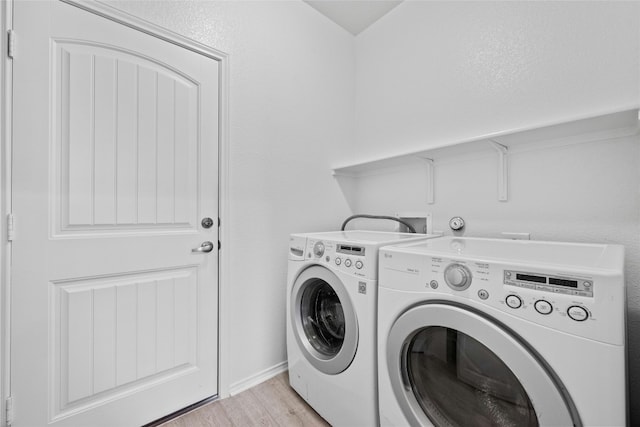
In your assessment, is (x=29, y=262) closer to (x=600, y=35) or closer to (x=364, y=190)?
(x=364, y=190)

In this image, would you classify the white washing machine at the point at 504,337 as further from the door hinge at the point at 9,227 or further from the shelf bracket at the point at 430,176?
the door hinge at the point at 9,227

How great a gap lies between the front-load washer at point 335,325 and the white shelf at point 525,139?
669mm

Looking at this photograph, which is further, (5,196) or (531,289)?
(5,196)

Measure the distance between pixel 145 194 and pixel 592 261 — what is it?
1.80 metres

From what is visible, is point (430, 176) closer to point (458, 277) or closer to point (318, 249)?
point (318, 249)

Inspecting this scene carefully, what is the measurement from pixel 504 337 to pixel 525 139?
1099mm

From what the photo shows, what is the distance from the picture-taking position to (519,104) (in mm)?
1430

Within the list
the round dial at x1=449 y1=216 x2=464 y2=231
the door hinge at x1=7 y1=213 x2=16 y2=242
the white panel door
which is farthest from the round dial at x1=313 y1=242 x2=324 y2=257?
the door hinge at x1=7 y1=213 x2=16 y2=242

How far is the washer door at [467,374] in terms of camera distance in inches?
27.3

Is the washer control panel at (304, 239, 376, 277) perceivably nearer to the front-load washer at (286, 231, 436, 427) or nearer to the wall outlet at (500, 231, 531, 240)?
the front-load washer at (286, 231, 436, 427)

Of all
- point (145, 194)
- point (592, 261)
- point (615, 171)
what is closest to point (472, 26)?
point (615, 171)

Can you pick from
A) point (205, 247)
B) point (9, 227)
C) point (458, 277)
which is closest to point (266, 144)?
point (205, 247)

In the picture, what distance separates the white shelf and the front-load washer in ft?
2.19

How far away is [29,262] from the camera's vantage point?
106 centimetres
